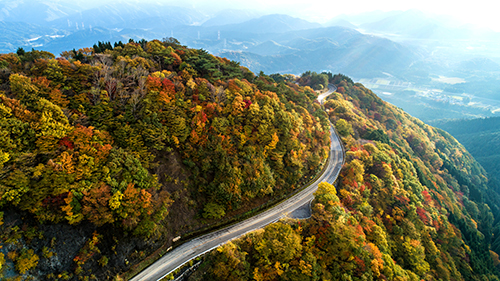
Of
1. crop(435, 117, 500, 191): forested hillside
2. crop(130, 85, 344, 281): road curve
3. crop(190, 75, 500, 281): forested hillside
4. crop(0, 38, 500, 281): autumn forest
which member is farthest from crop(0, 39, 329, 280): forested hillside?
crop(435, 117, 500, 191): forested hillside

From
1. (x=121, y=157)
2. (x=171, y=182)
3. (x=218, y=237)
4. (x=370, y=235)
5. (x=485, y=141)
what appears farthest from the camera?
(x=485, y=141)

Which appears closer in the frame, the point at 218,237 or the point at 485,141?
the point at 218,237

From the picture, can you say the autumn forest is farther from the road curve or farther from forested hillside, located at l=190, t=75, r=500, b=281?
the road curve

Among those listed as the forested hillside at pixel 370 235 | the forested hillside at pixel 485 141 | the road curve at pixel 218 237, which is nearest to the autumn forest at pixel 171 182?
the forested hillside at pixel 370 235

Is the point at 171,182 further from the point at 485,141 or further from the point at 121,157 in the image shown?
the point at 485,141

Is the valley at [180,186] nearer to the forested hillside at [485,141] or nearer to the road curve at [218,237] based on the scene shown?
the road curve at [218,237]

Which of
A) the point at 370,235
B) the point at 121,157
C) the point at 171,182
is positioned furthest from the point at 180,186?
the point at 370,235

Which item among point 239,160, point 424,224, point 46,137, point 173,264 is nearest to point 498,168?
point 424,224
